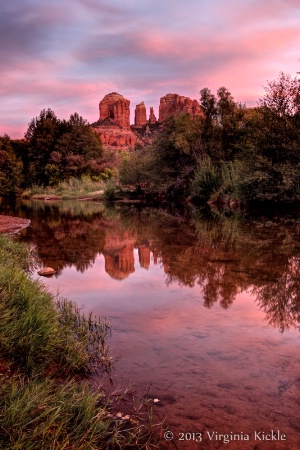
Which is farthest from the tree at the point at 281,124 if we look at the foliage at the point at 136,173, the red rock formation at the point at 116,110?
the red rock formation at the point at 116,110

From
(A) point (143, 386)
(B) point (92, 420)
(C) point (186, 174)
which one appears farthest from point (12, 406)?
(C) point (186, 174)

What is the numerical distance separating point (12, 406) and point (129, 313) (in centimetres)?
437

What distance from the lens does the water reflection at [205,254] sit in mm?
8391

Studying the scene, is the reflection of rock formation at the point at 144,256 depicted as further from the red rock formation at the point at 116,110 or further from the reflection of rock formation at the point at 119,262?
the red rock formation at the point at 116,110

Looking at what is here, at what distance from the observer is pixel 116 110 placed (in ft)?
633

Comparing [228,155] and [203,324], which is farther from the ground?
[228,155]

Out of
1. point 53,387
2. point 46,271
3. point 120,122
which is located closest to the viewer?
point 53,387

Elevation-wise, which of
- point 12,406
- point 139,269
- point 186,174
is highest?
point 186,174

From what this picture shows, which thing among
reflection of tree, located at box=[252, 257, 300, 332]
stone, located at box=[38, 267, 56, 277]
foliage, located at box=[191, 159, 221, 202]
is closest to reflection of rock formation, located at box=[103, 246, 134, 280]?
stone, located at box=[38, 267, 56, 277]

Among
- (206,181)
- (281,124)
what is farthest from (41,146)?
(281,124)

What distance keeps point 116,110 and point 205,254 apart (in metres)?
191

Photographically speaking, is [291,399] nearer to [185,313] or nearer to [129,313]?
[185,313]

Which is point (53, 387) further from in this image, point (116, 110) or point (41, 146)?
point (116, 110)

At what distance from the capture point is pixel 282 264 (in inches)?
439
